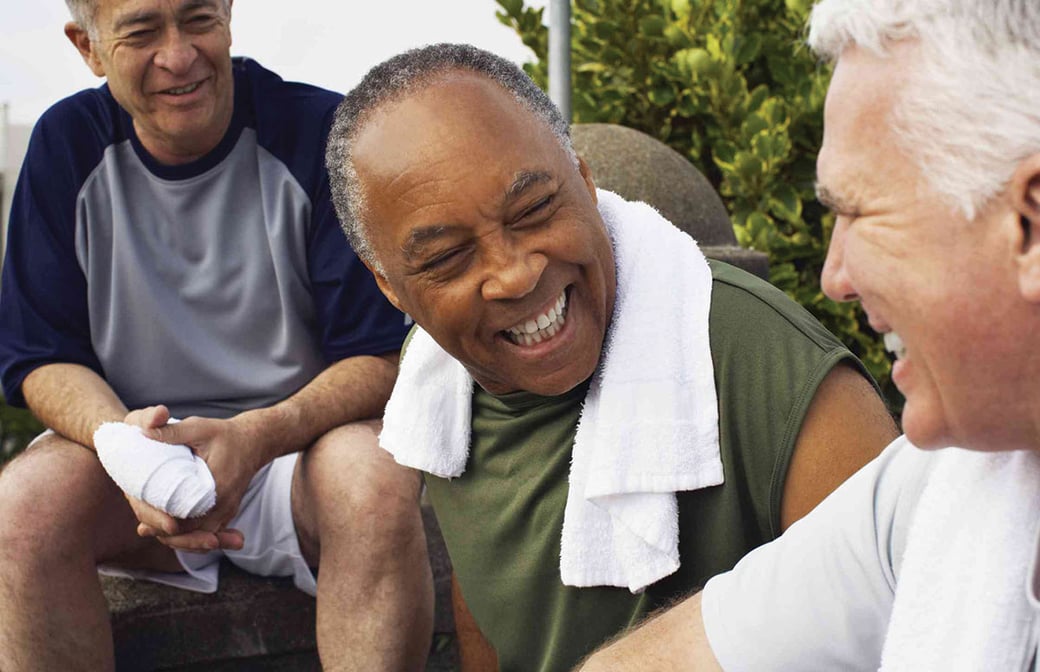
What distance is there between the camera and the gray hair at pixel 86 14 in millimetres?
3490

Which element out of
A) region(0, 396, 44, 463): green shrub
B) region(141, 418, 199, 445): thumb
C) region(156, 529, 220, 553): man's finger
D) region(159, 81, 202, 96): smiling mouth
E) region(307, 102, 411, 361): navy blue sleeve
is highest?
region(159, 81, 202, 96): smiling mouth

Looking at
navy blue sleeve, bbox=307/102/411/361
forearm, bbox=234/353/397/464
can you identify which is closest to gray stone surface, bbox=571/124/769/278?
navy blue sleeve, bbox=307/102/411/361

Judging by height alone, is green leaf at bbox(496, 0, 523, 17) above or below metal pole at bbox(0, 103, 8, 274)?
above

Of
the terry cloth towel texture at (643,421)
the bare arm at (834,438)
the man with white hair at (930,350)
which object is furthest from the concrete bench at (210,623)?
the man with white hair at (930,350)

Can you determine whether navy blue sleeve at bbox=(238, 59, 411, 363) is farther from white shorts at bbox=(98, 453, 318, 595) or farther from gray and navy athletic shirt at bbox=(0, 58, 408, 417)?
white shorts at bbox=(98, 453, 318, 595)

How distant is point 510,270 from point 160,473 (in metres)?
1.16

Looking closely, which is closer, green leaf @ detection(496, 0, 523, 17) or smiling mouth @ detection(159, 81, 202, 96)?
smiling mouth @ detection(159, 81, 202, 96)

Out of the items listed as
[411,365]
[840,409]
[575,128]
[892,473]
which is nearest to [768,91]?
[575,128]

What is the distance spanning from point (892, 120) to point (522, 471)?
1.37 meters

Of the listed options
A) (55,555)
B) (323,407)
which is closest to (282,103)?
(323,407)

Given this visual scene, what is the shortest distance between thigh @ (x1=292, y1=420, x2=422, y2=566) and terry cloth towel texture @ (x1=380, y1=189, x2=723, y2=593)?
0.78 m

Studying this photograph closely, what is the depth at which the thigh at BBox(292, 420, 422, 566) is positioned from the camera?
10.1 feet

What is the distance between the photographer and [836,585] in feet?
5.72

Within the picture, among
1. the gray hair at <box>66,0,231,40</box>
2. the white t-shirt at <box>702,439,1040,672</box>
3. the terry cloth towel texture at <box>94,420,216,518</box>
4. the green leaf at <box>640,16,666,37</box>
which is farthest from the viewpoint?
the green leaf at <box>640,16,666,37</box>
